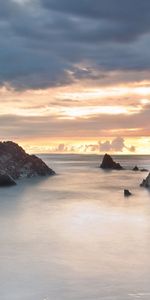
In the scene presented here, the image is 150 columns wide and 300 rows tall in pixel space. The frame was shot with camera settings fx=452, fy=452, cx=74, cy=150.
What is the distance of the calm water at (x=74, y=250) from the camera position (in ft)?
58.0

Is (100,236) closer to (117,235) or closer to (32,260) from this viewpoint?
(117,235)

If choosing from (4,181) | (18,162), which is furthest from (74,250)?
(18,162)

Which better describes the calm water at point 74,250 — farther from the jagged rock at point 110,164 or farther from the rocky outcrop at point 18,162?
the jagged rock at point 110,164

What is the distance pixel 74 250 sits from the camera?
25031 mm

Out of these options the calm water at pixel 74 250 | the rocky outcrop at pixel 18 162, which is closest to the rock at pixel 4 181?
the rocky outcrop at pixel 18 162

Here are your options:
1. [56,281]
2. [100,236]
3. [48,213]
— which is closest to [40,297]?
[56,281]

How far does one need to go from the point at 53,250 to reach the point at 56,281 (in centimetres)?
605

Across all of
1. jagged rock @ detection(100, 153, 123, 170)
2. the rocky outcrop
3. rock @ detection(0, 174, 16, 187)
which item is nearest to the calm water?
rock @ detection(0, 174, 16, 187)

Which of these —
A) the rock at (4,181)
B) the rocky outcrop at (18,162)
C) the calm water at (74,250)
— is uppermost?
the rocky outcrop at (18,162)

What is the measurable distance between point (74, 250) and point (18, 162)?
196ft

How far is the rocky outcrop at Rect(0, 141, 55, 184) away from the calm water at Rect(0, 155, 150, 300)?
3258cm

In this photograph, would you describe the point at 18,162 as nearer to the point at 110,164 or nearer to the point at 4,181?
the point at 4,181

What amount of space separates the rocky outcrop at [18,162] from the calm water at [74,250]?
3258cm

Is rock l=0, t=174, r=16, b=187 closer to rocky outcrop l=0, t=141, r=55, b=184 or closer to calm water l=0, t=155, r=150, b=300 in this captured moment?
rocky outcrop l=0, t=141, r=55, b=184
